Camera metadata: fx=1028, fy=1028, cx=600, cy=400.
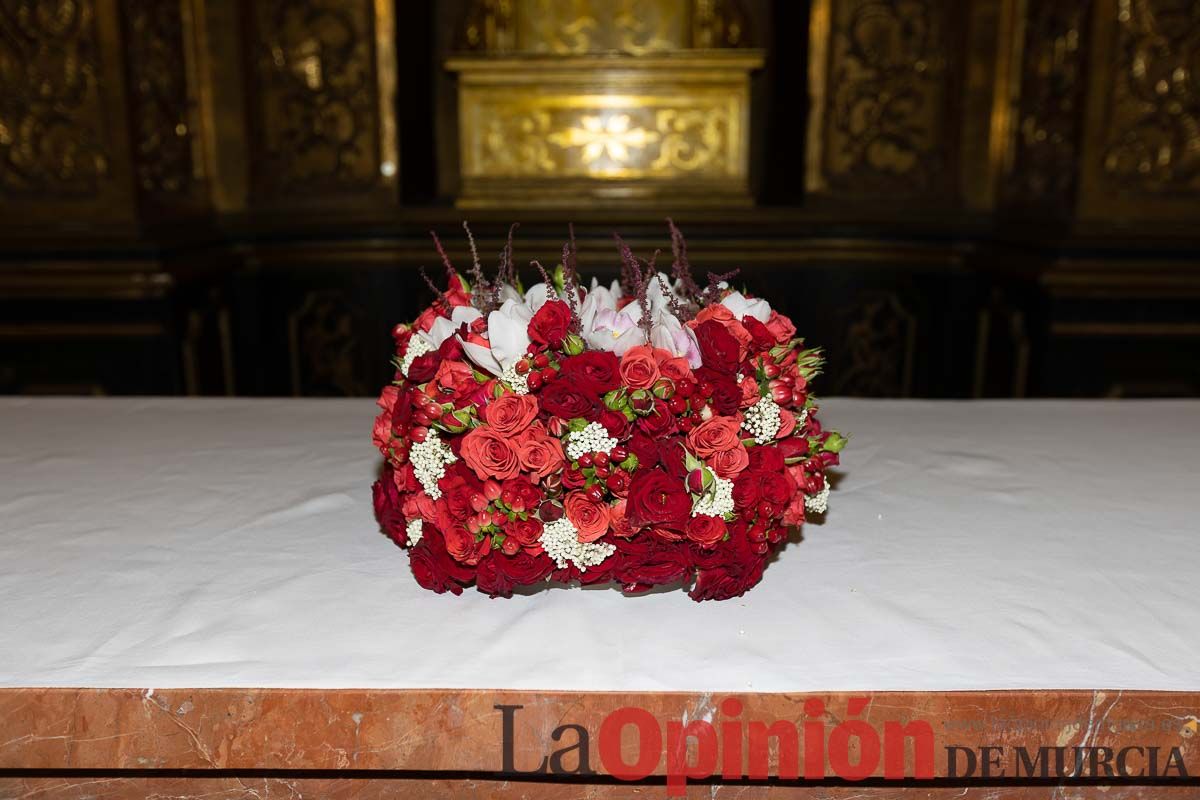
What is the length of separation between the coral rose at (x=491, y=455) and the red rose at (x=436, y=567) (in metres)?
0.11

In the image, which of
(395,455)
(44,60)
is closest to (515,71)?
(44,60)

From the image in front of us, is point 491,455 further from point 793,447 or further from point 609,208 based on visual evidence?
point 609,208

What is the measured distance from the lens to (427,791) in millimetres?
974

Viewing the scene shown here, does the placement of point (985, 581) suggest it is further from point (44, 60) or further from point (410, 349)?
point (44, 60)

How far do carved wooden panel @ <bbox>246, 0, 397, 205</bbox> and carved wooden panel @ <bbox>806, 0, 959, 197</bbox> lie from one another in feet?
→ 4.98

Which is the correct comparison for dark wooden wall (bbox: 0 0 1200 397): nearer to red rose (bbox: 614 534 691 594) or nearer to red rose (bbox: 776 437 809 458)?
red rose (bbox: 776 437 809 458)

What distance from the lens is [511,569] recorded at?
1049 millimetres

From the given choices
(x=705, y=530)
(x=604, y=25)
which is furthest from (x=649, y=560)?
(x=604, y=25)

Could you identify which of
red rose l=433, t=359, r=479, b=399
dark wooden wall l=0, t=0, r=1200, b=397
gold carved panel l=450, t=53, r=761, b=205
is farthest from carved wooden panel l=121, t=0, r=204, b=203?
red rose l=433, t=359, r=479, b=399

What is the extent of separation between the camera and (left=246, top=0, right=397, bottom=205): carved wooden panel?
11.6 ft

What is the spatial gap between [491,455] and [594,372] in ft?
0.43

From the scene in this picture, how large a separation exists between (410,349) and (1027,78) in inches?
117

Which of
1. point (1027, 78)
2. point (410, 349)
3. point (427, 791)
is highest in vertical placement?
point (1027, 78)

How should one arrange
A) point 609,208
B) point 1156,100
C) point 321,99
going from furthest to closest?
point 609,208
point 321,99
point 1156,100
